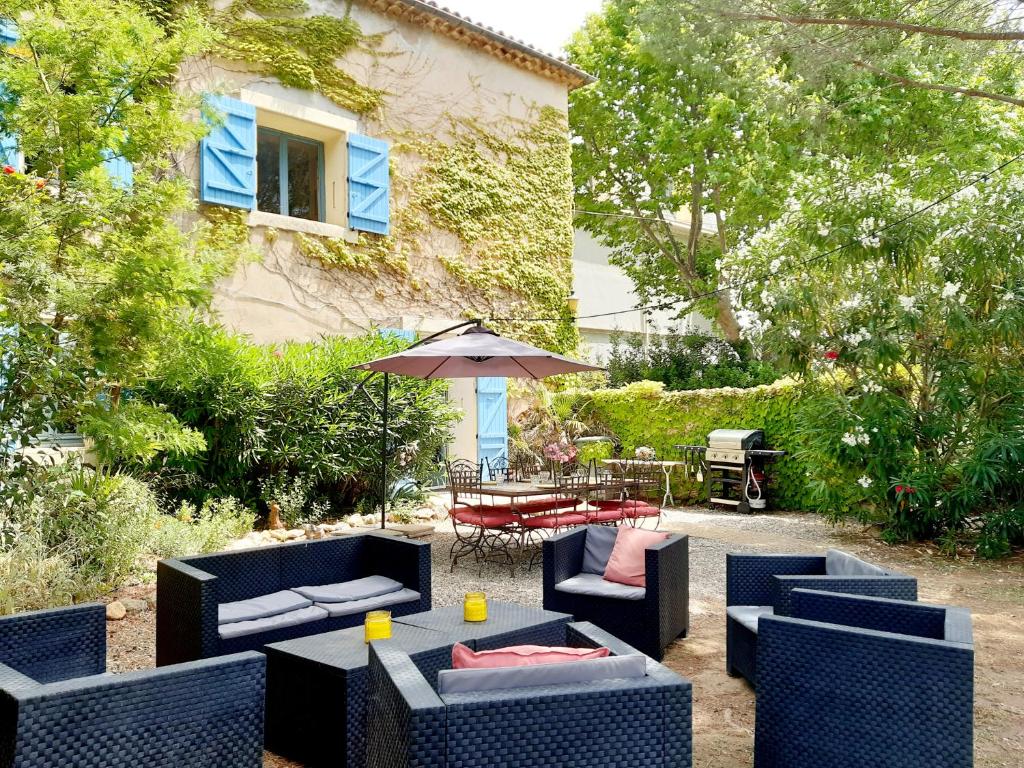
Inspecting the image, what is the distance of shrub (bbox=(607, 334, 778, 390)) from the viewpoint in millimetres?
16094

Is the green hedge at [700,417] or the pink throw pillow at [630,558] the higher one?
the green hedge at [700,417]

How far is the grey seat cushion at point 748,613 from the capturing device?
12.5ft

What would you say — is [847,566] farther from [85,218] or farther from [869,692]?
[85,218]

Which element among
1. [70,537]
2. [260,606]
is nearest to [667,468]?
[70,537]

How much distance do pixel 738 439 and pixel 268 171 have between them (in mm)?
7042

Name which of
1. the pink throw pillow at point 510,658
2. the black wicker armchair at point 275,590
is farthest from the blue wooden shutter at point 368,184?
the pink throw pillow at point 510,658

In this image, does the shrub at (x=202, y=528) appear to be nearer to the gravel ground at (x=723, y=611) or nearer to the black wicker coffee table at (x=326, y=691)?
the gravel ground at (x=723, y=611)

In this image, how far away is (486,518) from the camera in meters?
6.90

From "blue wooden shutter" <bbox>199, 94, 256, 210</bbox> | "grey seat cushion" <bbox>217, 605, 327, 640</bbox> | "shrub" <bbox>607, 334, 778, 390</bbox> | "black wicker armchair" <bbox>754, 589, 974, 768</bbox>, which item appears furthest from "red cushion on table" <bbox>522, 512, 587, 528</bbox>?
"shrub" <bbox>607, 334, 778, 390</bbox>

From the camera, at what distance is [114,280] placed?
4.76 m

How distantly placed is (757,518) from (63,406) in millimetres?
8096

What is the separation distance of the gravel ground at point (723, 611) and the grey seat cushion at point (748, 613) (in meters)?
0.35

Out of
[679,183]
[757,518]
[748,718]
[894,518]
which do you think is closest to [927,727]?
[748,718]

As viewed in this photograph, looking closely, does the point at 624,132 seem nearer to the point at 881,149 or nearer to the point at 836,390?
the point at 881,149
